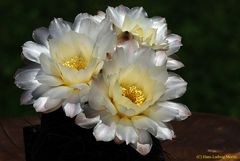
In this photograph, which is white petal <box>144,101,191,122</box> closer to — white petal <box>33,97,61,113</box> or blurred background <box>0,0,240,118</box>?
white petal <box>33,97,61,113</box>

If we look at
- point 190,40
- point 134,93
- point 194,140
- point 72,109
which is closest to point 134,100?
point 134,93

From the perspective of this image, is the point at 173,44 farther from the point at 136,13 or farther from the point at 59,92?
the point at 59,92

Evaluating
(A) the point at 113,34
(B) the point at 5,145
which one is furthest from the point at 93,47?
(B) the point at 5,145

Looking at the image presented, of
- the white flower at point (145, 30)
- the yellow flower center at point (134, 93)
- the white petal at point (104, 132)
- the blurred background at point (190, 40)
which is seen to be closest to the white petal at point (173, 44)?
the white flower at point (145, 30)

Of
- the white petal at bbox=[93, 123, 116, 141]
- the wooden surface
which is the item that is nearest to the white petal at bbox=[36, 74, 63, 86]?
the white petal at bbox=[93, 123, 116, 141]

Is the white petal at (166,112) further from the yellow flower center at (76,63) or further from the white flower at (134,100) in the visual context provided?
the yellow flower center at (76,63)
